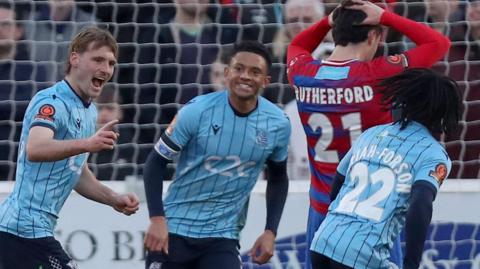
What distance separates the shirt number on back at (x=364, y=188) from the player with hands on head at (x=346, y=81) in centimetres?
94

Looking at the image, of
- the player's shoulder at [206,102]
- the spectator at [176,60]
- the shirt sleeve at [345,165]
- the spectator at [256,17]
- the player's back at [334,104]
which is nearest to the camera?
the shirt sleeve at [345,165]

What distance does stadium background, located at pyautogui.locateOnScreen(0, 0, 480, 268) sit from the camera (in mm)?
8359

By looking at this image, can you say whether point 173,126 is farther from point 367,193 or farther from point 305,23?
point 305,23

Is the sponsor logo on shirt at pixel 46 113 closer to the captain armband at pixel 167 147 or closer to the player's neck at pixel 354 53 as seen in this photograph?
the captain armband at pixel 167 147

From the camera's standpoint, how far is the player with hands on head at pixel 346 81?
21.1 ft

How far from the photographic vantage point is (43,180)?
6.13m

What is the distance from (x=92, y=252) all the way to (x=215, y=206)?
166cm

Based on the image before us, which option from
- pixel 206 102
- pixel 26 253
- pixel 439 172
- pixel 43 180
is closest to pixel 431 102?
pixel 439 172

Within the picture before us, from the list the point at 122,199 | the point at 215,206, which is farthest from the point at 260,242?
the point at 122,199

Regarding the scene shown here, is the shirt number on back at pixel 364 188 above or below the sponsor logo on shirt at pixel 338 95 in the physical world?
below

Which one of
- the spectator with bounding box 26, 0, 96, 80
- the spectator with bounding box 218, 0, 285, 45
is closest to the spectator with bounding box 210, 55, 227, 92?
the spectator with bounding box 218, 0, 285, 45

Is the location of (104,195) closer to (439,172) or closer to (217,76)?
(439,172)

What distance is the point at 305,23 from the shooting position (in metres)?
8.48

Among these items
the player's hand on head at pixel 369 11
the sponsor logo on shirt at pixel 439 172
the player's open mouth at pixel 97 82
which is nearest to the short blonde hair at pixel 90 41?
the player's open mouth at pixel 97 82
